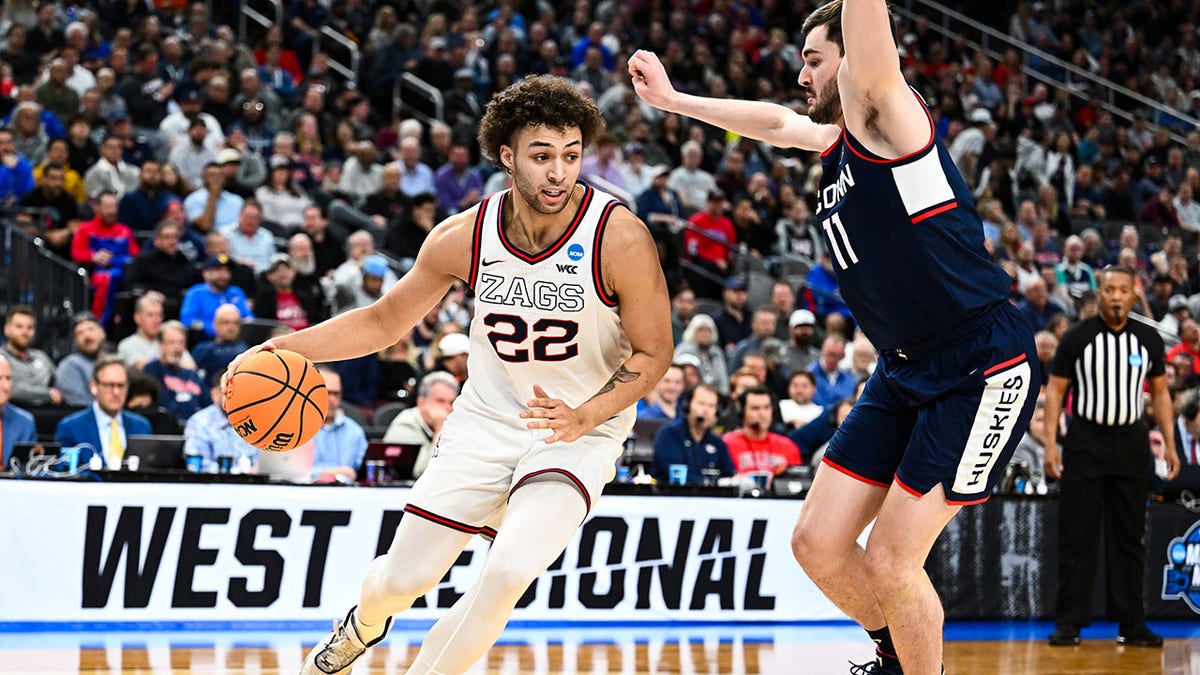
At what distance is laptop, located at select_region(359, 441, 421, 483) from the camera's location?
9.66m

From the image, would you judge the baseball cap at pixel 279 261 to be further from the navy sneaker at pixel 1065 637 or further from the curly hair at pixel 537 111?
the curly hair at pixel 537 111

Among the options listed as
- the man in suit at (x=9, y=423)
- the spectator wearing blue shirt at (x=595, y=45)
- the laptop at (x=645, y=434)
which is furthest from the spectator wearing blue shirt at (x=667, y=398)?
the spectator wearing blue shirt at (x=595, y=45)

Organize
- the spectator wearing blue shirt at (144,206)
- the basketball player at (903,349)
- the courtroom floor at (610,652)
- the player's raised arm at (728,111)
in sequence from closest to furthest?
1. the basketball player at (903,349)
2. the player's raised arm at (728,111)
3. the courtroom floor at (610,652)
4. the spectator wearing blue shirt at (144,206)

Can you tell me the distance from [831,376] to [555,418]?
355 inches

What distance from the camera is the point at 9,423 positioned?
9859 millimetres

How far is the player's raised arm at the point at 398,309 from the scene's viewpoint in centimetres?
533

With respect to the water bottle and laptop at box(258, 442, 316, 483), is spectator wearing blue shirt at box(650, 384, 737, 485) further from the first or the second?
the water bottle

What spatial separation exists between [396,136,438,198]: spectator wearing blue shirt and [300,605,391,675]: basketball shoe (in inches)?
400

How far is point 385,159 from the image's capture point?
638 inches

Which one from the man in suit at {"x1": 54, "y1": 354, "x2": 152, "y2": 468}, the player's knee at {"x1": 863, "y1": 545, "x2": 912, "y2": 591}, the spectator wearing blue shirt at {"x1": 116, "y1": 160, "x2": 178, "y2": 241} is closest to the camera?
the player's knee at {"x1": 863, "y1": 545, "x2": 912, "y2": 591}

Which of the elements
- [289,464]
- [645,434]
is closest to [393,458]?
[289,464]

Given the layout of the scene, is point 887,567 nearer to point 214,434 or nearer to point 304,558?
point 304,558

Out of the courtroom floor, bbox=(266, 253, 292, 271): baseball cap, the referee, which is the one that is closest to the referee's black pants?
the referee

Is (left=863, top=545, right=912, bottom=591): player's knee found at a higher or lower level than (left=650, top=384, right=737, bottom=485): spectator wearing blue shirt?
lower
